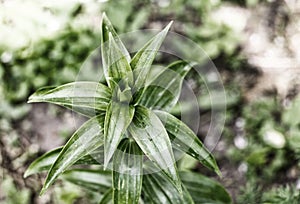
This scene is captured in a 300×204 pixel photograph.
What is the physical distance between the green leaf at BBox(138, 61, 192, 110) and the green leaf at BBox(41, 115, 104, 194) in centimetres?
21

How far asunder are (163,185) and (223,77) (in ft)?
2.84

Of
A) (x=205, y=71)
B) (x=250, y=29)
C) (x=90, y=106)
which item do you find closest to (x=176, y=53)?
(x=205, y=71)

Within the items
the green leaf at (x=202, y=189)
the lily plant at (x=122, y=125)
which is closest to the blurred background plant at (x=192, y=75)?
the green leaf at (x=202, y=189)

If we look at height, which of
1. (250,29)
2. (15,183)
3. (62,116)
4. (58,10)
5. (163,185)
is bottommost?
(15,183)

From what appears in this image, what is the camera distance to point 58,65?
206 centimetres

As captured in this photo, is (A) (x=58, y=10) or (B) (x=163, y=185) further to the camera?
(A) (x=58, y=10)

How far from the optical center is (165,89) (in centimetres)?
131

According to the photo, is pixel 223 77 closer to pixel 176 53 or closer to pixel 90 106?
pixel 176 53

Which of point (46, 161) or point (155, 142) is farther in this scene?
point (46, 161)

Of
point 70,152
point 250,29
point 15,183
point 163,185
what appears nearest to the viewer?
point 70,152

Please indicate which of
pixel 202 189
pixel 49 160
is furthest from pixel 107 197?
pixel 202 189

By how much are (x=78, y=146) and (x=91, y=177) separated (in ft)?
1.46

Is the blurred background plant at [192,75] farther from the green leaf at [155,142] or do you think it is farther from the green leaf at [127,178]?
the green leaf at [155,142]

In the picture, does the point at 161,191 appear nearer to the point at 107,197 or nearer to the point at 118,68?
the point at 107,197
